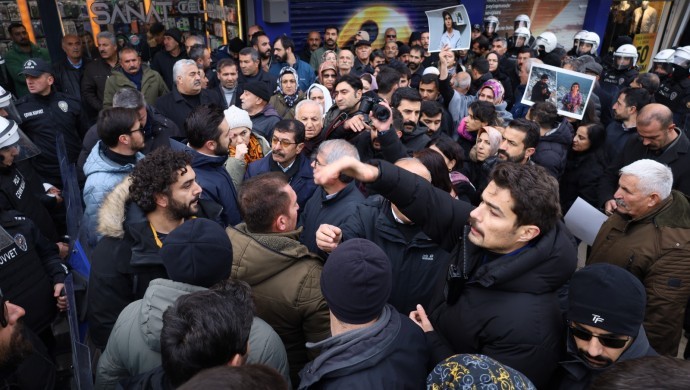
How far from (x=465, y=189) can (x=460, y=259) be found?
1498mm

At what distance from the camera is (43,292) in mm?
2768

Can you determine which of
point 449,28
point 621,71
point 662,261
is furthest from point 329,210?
point 621,71

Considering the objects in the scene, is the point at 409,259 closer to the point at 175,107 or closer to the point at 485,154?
the point at 485,154

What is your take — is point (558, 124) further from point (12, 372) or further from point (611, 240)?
point (12, 372)

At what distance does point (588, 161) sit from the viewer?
4.66 metres

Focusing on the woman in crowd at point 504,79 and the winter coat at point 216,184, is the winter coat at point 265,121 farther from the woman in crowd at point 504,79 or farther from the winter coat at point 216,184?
the woman in crowd at point 504,79

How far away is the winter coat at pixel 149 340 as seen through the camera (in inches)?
67.9

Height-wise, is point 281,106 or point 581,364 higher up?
point 581,364

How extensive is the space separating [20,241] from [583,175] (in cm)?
479

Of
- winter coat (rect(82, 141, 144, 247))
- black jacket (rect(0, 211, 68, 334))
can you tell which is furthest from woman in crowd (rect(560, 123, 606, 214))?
black jacket (rect(0, 211, 68, 334))

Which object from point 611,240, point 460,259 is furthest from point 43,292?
A: point 611,240

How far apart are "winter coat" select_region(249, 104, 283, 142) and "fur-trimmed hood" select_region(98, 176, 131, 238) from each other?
2.42 metres

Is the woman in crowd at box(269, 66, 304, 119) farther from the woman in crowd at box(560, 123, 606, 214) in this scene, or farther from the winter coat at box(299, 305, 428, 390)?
the winter coat at box(299, 305, 428, 390)

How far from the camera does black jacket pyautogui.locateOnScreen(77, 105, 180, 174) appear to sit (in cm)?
406
